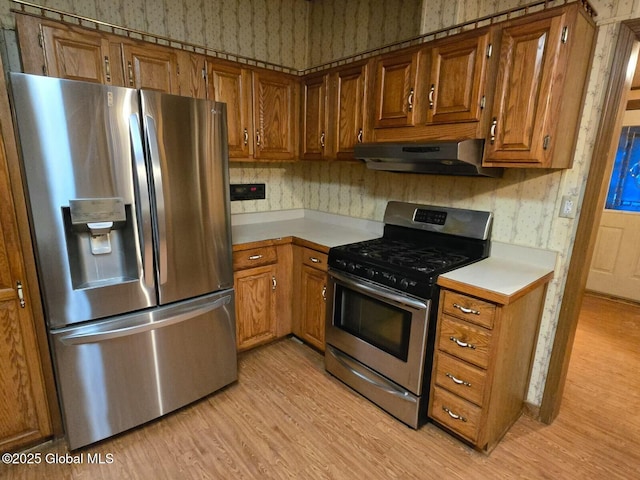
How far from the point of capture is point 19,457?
5.71 feet

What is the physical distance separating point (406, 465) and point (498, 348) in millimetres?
759

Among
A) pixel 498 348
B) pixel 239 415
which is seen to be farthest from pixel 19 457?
pixel 498 348

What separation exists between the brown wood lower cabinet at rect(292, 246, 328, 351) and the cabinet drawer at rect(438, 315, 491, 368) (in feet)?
2.99

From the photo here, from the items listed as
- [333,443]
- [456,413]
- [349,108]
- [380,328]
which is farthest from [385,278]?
[349,108]

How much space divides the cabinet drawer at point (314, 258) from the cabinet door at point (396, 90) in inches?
37.7

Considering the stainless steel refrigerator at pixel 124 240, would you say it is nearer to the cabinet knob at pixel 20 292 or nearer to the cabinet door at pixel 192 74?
the cabinet knob at pixel 20 292


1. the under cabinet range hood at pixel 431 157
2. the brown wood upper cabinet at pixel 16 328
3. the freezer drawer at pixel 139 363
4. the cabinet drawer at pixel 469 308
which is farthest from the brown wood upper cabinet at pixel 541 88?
the brown wood upper cabinet at pixel 16 328

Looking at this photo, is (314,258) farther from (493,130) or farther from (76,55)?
(76,55)

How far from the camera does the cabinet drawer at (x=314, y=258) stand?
8.02 feet

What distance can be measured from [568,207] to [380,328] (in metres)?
1.22

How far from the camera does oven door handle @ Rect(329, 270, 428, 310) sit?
1829 mm

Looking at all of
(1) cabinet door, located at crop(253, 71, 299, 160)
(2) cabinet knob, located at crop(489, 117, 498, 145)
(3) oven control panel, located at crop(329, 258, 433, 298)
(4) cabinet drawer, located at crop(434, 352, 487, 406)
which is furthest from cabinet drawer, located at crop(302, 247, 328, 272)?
(2) cabinet knob, located at crop(489, 117, 498, 145)

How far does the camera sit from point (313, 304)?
2.63 meters

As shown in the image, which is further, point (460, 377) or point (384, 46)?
point (384, 46)
